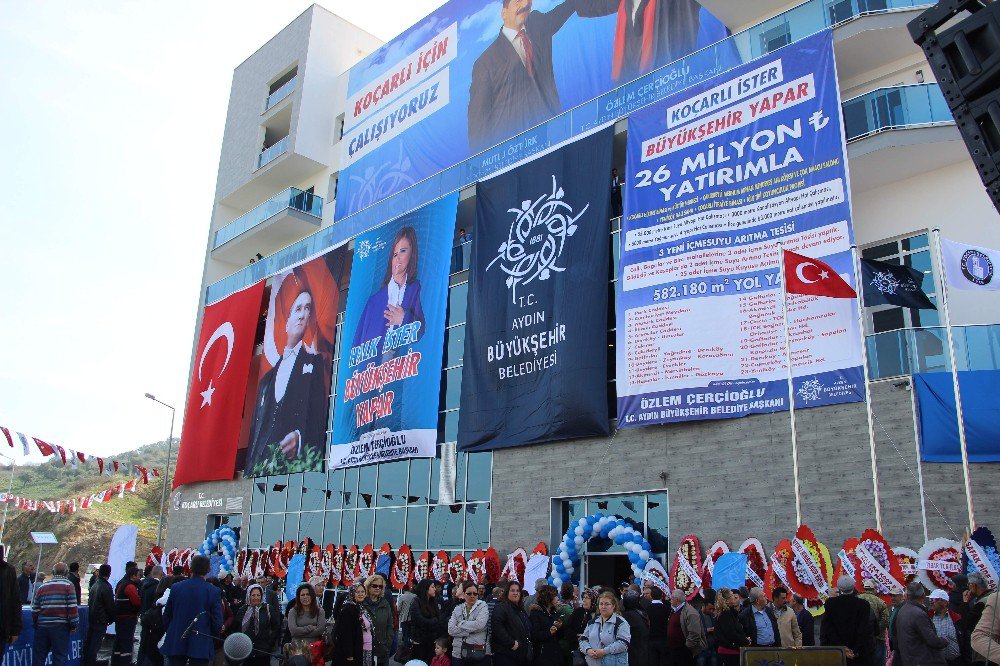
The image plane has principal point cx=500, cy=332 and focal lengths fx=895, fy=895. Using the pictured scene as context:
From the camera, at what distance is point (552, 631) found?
10812 millimetres

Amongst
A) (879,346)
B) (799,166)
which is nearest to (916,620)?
(879,346)

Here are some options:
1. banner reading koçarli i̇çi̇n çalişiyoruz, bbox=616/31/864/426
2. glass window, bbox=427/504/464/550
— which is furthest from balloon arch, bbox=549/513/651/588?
glass window, bbox=427/504/464/550

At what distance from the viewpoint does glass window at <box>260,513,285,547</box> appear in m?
30.9

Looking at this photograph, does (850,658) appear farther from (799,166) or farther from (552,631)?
(799,166)

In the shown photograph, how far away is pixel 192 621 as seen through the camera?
984cm

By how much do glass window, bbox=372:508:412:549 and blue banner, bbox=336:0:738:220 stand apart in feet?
34.8

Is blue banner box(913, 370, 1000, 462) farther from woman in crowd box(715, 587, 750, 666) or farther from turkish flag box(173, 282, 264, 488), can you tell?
turkish flag box(173, 282, 264, 488)

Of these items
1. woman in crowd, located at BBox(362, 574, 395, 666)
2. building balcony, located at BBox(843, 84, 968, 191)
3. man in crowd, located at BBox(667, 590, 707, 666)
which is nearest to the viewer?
woman in crowd, located at BBox(362, 574, 395, 666)

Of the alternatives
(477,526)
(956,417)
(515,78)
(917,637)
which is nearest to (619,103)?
(515,78)

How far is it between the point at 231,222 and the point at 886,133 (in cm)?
2955

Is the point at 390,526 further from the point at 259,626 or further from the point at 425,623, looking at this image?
the point at 425,623

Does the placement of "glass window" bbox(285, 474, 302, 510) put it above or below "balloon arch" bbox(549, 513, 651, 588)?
above

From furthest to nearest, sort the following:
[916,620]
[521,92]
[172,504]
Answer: [172,504], [521,92], [916,620]

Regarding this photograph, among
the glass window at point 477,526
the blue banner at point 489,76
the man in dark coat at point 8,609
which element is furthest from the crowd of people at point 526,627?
the blue banner at point 489,76
